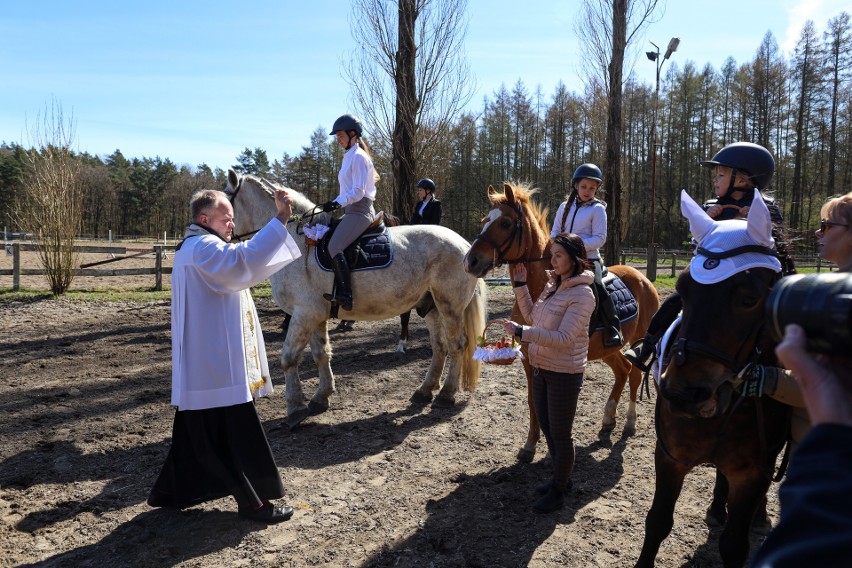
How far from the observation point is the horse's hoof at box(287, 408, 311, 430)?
523 cm

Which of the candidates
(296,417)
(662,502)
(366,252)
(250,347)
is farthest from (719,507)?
(366,252)

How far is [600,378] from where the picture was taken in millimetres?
6988

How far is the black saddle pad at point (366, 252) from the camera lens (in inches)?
216

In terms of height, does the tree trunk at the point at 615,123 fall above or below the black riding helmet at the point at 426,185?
above

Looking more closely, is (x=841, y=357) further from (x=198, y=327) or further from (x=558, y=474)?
(x=198, y=327)

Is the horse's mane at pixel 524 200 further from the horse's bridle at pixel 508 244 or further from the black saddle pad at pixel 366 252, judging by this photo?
the black saddle pad at pixel 366 252

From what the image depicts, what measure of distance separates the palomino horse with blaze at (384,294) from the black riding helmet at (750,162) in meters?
3.16

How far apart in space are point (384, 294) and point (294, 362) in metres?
1.15

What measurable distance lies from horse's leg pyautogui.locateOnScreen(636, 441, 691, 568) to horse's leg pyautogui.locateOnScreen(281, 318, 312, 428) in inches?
138

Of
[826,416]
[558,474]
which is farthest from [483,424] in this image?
[826,416]

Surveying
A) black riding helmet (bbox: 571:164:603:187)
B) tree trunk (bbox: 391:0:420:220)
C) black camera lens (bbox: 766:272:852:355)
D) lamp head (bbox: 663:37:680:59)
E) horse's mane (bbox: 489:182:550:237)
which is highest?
lamp head (bbox: 663:37:680:59)

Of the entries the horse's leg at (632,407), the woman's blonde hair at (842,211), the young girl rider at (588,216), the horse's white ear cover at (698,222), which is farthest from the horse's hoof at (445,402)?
the woman's blonde hair at (842,211)

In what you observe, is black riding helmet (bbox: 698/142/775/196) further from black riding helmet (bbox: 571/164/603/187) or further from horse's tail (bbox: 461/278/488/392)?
horse's tail (bbox: 461/278/488/392)

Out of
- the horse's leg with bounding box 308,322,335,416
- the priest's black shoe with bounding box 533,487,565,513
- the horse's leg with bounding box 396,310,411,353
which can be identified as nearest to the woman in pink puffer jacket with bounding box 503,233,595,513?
the priest's black shoe with bounding box 533,487,565,513
